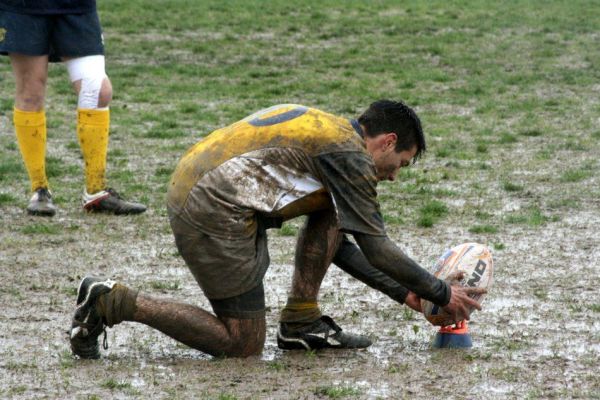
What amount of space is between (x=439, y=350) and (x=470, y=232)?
8.78ft

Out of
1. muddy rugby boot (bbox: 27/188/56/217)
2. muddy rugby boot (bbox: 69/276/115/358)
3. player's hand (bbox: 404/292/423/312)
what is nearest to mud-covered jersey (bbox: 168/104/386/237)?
muddy rugby boot (bbox: 69/276/115/358)

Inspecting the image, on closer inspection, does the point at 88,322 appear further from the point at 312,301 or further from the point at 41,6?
the point at 41,6

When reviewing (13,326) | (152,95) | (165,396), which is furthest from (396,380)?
(152,95)

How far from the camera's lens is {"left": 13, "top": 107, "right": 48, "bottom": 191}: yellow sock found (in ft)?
29.0

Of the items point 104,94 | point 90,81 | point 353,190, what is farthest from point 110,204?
point 353,190

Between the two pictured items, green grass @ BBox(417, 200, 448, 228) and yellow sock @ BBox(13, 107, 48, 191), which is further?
yellow sock @ BBox(13, 107, 48, 191)

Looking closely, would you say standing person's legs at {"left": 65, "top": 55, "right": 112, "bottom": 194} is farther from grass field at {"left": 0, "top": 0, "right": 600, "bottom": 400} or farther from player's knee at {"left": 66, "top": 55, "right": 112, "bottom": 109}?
grass field at {"left": 0, "top": 0, "right": 600, "bottom": 400}

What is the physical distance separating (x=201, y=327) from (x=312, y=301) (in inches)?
23.8

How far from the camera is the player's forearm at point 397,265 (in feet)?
18.2

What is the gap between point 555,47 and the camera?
17.8 m

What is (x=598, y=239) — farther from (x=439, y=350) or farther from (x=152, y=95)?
(x=152, y=95)

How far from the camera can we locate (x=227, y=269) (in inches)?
225

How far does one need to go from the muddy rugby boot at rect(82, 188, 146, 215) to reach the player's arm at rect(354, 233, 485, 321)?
3567 mm

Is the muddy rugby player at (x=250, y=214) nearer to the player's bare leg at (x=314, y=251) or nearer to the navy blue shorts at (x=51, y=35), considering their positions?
the player's bare leg at (x=314, y=251)
